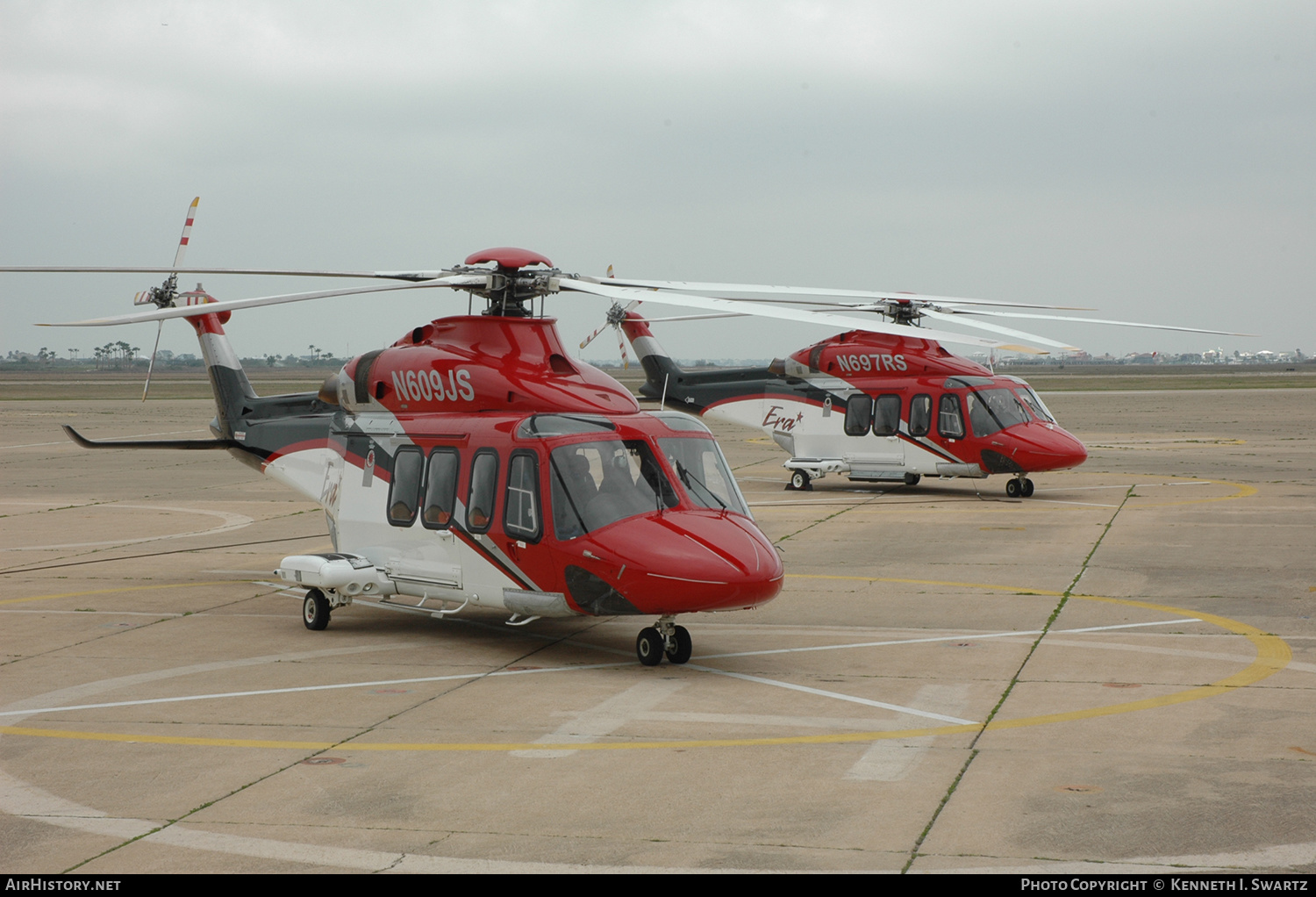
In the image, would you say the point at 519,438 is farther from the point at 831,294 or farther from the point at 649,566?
the point at 831,294

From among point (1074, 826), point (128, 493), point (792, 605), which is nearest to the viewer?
point (1074, 826)

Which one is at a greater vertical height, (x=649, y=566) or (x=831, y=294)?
(x=831, y=294)

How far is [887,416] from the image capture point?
2831 cm

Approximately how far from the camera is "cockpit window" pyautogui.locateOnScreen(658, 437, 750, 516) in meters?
12.8

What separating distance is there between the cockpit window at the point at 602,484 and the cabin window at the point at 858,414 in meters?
16.5

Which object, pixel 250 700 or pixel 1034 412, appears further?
pixel 1034 412

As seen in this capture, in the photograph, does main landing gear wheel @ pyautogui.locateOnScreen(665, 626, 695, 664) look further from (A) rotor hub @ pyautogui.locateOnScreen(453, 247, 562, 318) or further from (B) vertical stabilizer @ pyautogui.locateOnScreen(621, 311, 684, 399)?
(B) vertical stabilizer @ pyautogui.locateOnScreen(621, 311, 684, 399)

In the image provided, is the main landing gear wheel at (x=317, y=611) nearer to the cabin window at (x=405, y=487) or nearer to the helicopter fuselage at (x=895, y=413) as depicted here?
the cabin window at (x=405, y=487)

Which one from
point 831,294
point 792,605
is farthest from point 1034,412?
point 831,294

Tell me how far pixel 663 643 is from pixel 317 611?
14.3 feet

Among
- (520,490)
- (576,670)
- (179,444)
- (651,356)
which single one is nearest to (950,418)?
(651,356)

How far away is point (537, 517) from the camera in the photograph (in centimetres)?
1270

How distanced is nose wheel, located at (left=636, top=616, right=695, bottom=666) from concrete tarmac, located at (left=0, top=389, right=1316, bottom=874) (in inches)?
6.1
